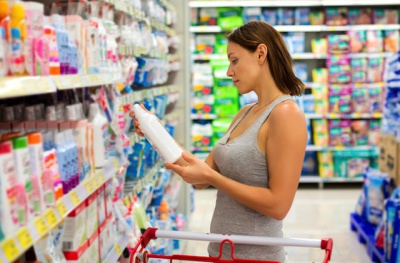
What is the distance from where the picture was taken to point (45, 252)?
1.65 metres

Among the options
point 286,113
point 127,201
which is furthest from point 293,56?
point 286,113

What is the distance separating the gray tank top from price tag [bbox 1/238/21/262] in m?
0.88

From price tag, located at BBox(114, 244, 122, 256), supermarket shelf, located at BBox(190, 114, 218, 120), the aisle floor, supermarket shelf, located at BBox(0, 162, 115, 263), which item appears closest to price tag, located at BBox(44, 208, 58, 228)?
supermarket shelf, located at BBox(0, 162, 115, 263)

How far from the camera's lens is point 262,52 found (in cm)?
194

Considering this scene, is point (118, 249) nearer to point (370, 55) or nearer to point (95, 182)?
point (95, 182)

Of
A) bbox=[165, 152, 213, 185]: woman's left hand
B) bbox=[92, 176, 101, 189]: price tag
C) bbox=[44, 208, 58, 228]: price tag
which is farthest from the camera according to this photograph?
bbox=[92, 176, 101, 189]: price tag

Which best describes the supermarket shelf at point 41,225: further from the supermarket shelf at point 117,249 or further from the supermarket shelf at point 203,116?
the supermarket shelf at point 203,116

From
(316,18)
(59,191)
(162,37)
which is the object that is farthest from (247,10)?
(59,191)

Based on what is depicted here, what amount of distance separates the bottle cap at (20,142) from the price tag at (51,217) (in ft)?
0.70

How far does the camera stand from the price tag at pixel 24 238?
1311 mm

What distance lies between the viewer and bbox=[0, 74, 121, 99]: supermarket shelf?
1232 mm

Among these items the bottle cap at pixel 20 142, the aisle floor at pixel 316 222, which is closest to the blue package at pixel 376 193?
the aisle floor at pixel 316 222

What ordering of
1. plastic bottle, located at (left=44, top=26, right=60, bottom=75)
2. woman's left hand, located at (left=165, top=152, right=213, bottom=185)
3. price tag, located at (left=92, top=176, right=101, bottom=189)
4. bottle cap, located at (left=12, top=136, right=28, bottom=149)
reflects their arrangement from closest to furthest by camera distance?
bottle cap, located at (left=12, top=136, right=28, bottom=149) < plastic bottle, located at (left=44, top=26, right=60, bottom=75) < woman's left hand, located at (left=165, top=152, right=213, bottom=185) < price tag, located at (left=92, top=176, right=101, bottom=189)

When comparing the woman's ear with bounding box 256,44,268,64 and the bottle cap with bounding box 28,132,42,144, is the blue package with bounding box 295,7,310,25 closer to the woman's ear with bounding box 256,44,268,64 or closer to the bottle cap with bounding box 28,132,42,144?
the woman's ear with bounding box 256,44,268,64
